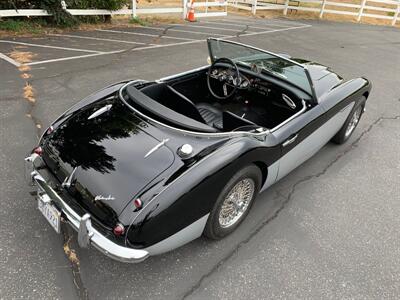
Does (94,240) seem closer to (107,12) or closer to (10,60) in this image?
(10,60)

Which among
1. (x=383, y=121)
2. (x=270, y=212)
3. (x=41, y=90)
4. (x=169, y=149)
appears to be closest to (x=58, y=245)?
(x=169, y=149)

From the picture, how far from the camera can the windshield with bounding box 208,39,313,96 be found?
3355mm

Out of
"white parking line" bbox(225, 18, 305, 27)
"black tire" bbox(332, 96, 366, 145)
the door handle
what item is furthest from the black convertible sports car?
"white parking line" bbox(225, 18, 305, 27)

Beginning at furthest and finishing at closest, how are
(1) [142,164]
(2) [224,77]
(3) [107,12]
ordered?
(3) [107,12] < (2) [224,77] < (1) [142,164]

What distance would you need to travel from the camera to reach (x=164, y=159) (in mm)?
2381

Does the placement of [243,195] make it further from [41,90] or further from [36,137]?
[41,90]

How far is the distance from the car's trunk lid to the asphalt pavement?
0.62 m

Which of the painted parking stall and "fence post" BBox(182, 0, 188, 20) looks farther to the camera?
"fence post" BBox(182, 0, 188, 20)

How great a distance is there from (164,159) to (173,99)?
0.87 metres

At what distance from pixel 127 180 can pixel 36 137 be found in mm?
2295

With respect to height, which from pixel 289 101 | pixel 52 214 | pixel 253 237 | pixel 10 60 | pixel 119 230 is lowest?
pixel 253 237

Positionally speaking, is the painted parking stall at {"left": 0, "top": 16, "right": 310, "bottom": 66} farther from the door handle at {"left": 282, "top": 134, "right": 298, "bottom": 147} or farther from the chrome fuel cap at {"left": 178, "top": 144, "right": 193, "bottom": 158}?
the door handle at {"left": 282, "top": 134, "right": 298, "bottom": 147}

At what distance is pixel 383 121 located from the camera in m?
5.30

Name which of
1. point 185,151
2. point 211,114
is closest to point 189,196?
point 185,151
